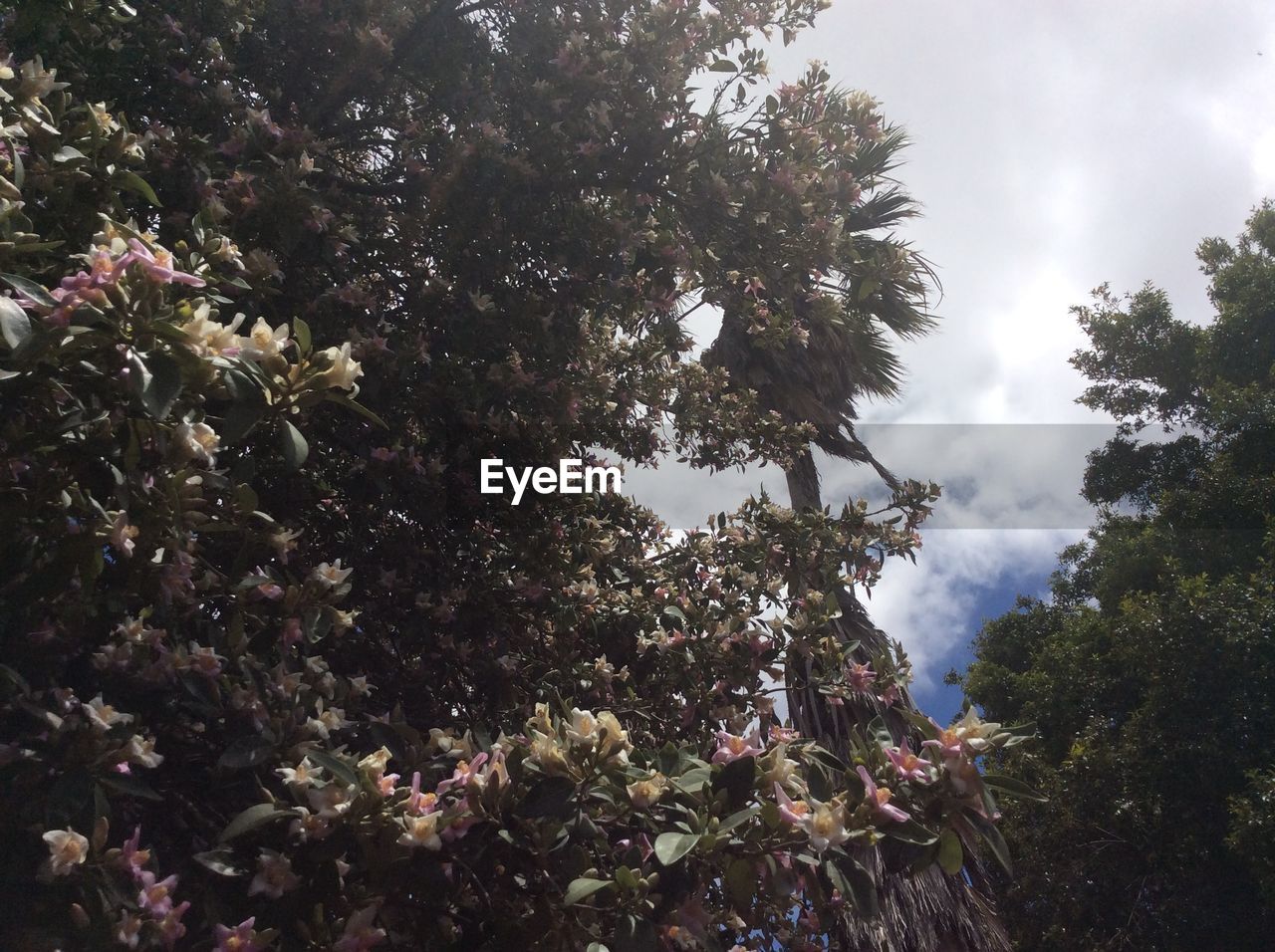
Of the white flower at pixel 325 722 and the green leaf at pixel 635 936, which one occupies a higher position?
the white flower at pixel 325 722

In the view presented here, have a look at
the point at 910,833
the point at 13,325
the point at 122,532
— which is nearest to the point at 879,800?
the point at 910,833

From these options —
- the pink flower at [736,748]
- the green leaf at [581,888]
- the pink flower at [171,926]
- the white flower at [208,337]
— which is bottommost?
the green leaf at [581,888]

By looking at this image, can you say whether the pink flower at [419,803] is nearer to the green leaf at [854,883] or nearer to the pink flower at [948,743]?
the green leaf at [854,883]

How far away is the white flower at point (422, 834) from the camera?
140 centimetres

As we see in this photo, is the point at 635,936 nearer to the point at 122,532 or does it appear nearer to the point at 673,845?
the point at 673,845

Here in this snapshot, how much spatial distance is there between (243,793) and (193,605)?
38 cm

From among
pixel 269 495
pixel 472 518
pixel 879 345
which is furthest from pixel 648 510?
pixel 879 345

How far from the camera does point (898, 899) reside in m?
4.72

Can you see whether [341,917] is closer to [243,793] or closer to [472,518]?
[243,793]

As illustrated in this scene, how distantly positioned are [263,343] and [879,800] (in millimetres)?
1195

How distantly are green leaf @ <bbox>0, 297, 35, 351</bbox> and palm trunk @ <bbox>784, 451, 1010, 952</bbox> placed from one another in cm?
310

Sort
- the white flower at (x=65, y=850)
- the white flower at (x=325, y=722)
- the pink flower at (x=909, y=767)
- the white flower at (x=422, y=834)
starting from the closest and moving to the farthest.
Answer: the white flower at (x=65, y=850) → the white flower at (x=422, y=834) → the pink flower at (x=909, y=767) → the white flower at (x=325, y=722)

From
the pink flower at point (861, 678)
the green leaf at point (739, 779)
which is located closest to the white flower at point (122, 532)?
the green leaf at point (739, 779)

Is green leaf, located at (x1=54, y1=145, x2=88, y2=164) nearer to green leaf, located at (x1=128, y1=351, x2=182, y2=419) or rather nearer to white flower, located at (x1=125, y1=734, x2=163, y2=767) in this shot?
green leaf, located at (x1=128, y1=351, x2=182, y2=419)
